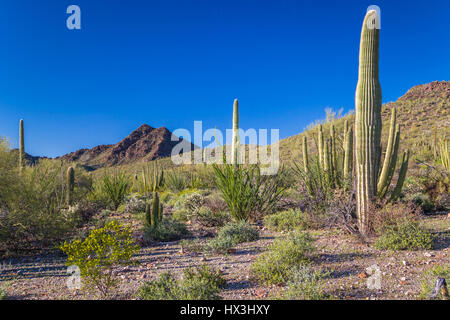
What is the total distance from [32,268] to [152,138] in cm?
6958

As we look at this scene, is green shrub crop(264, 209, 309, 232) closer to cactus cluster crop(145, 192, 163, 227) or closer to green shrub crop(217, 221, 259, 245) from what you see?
green shrub crop(217, 221, 259, 245)

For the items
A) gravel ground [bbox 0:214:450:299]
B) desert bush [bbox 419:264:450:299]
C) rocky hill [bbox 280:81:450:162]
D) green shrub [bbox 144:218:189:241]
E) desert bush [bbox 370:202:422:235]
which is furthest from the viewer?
rocky hill [bbox 280:81:450:162]

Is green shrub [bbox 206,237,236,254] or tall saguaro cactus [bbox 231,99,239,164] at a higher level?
tall saguaro cactus [bbox 231,99,239,164]

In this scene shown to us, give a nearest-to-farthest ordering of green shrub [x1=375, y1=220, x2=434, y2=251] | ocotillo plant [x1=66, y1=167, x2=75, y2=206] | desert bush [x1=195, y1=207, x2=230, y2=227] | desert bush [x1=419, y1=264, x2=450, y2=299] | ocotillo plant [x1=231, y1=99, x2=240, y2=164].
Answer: desert bush [x1=419, y1=264, x2=450, y2=299] < green shrub [x1=375, y1=220, x2=434, y2=251] < ocotillo plant [x1=231, y1=99, x2=240, y2=164] < desert bush [x1=195, y1=207, x2=230, y2=227] < ocotillo plant [x1=66, y1=167, x2=75, y2=206]

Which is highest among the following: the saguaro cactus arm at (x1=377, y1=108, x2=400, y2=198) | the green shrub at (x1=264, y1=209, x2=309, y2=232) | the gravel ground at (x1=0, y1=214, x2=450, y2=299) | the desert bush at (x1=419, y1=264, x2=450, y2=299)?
the saguaro cactus arm at (x1=377, y1=108, x2=400, y2=198)

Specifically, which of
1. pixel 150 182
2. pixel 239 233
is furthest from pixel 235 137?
pixel 150 182

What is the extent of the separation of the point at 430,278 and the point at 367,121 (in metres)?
3.06

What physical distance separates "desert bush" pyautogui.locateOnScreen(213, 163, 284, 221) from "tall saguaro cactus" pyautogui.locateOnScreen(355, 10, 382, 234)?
2402 millimetres

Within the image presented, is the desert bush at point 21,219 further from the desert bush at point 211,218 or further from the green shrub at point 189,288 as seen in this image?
the green shrub at point 189,288

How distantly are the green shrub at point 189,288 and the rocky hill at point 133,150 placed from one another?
199 ft

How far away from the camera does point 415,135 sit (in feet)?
83.7

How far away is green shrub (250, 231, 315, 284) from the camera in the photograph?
156 inches

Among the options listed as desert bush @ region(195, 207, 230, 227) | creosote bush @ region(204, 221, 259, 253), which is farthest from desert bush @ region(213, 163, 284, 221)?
creosote bush @ region(204, 221, 259, 253)
